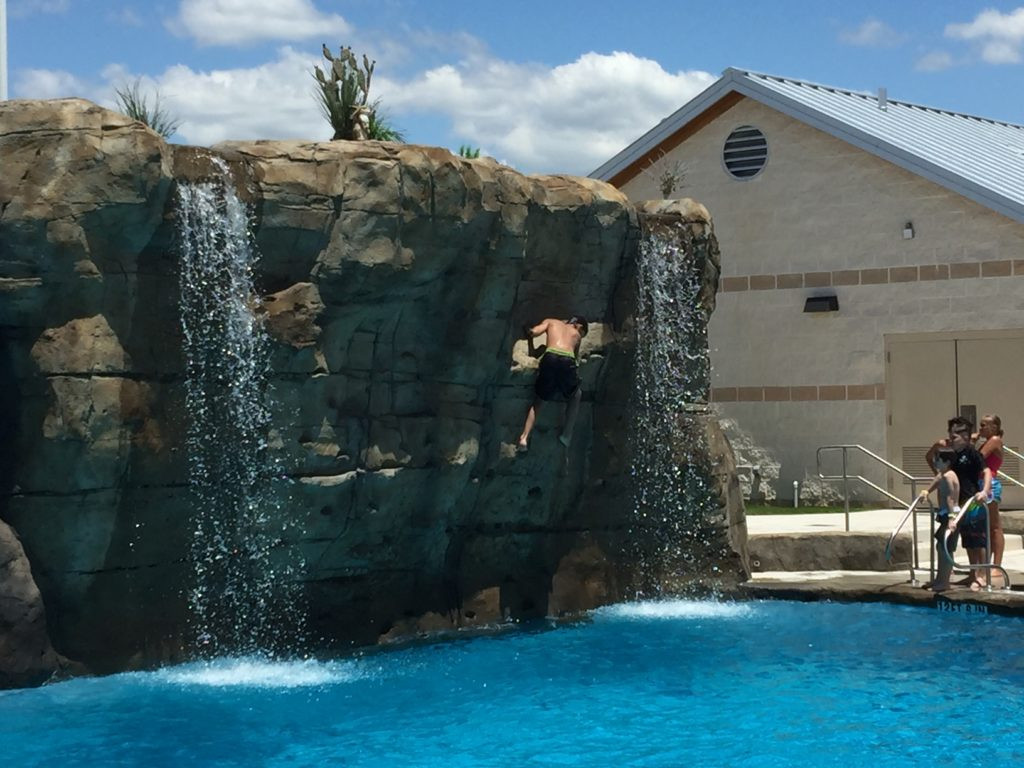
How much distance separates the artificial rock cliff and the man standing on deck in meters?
0.14

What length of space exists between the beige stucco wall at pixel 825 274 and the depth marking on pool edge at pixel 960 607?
7565mm

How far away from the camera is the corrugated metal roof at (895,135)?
2025cm

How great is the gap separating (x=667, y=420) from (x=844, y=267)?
7.86 metres

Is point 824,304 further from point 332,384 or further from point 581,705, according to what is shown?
point 581,705

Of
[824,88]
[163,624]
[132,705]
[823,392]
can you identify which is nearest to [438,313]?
[163,624]

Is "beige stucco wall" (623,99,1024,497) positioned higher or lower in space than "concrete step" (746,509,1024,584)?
higher

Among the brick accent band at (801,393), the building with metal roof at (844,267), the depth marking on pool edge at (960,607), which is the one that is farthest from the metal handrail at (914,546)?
the brick accent band at (801,393)

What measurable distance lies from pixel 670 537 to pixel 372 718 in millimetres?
5868

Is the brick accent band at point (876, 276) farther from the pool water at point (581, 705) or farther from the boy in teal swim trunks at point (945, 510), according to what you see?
the pool water at point (581, 705)

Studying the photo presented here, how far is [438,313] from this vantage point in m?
12.6

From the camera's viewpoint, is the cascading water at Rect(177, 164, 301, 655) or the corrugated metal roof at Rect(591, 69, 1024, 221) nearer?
the cascading water at Rect(177, 164, 301, 655)

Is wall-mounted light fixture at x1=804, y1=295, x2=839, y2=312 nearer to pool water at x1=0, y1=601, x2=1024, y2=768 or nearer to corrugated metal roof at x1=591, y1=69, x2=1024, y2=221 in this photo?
corrugated metal roof at x1=591, y1=69, x2=1024, y2=221

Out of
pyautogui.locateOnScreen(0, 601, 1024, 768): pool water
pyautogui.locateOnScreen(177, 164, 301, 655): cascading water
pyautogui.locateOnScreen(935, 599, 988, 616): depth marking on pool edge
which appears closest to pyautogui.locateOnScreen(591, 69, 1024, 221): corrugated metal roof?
pyautogui.locateOnScreen(935, 599, 988, 616): depth marking on pool edge

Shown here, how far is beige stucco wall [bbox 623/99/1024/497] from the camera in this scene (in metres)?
20.5
